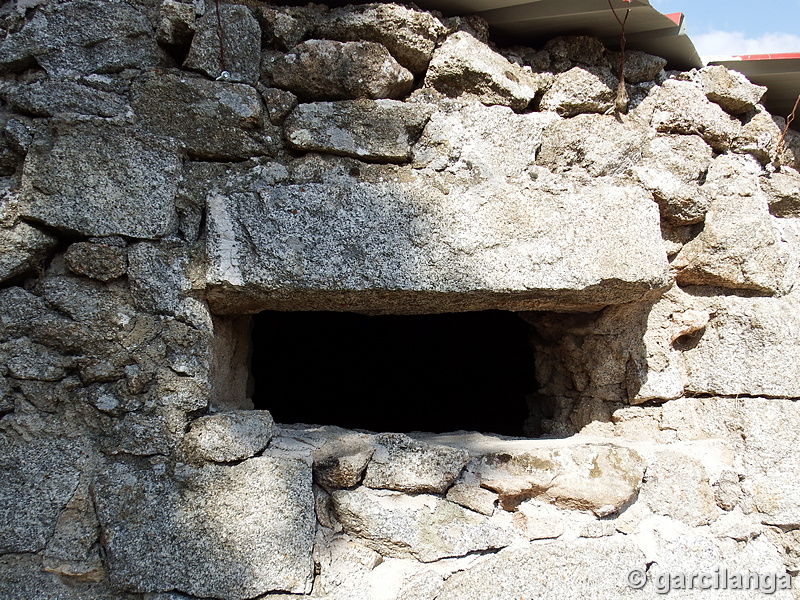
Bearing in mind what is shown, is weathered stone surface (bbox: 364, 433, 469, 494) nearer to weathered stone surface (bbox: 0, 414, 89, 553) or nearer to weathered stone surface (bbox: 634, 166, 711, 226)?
weathered stone surface (bbox: 0, 414, 89, 553)

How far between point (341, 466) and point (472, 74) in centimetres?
107

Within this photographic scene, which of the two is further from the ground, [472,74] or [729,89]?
[729,89]

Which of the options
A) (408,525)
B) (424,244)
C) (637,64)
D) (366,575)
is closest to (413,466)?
(408,525)

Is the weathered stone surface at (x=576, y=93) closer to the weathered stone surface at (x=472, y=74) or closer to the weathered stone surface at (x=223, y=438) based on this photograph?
the weathered stone surface at (x=472, y=74)

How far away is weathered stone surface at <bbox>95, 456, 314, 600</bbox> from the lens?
1208mm

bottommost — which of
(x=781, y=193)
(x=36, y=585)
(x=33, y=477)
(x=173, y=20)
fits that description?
(x=36, y=585)

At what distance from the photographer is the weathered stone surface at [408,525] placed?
132 cm

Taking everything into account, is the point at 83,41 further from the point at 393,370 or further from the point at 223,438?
the point at 393,370

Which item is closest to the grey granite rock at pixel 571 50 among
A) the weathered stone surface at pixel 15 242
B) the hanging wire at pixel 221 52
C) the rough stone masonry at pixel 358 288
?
the rough stone masonry at pixel 358 288

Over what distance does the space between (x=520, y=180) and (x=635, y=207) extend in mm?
329

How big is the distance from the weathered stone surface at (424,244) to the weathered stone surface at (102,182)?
12 cm

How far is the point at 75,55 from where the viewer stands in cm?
130

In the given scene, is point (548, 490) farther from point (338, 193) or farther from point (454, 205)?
point (338, 193)

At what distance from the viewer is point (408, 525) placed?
1327 mm
